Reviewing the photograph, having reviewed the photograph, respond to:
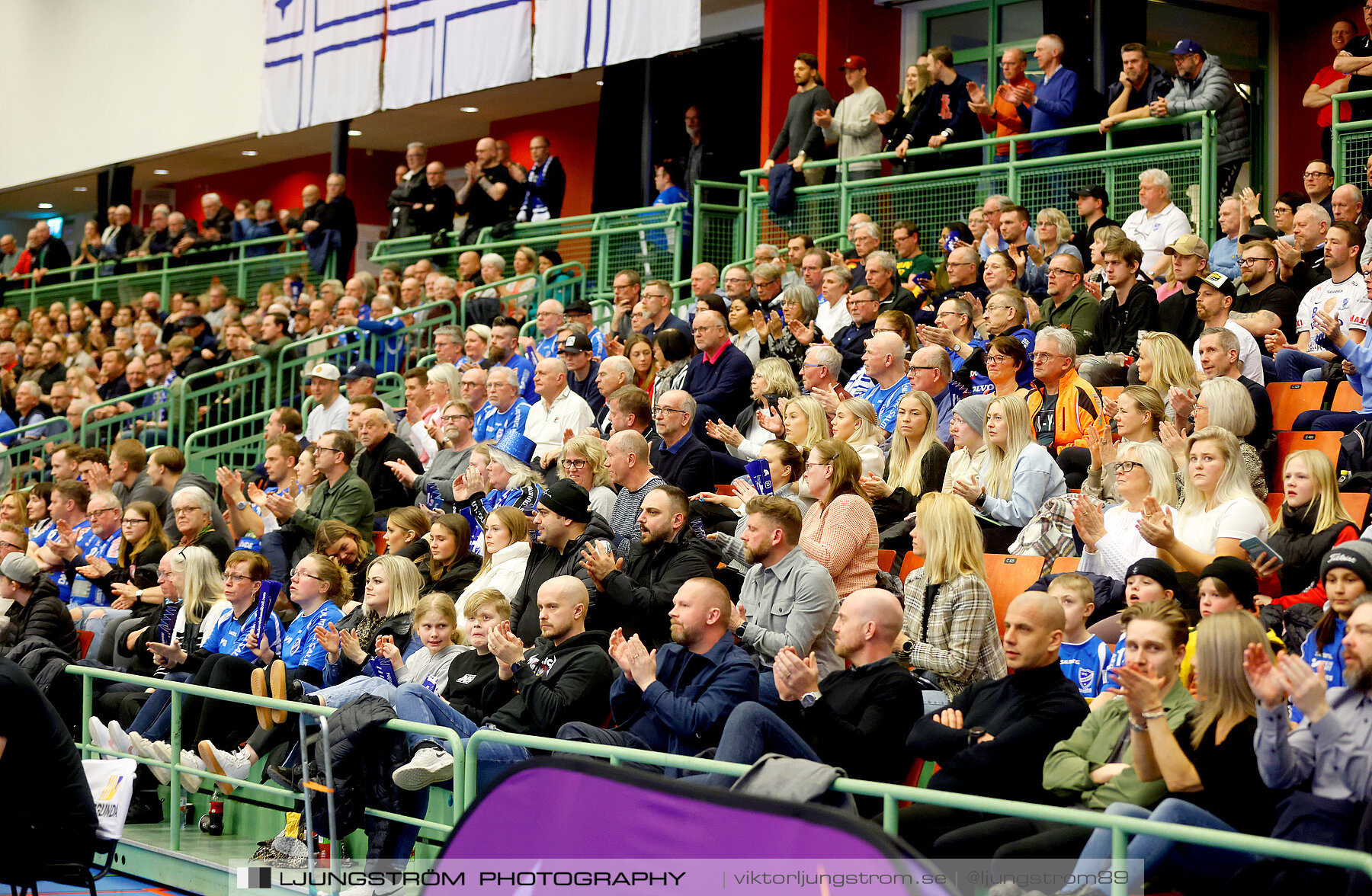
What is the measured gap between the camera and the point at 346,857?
6.21 meters

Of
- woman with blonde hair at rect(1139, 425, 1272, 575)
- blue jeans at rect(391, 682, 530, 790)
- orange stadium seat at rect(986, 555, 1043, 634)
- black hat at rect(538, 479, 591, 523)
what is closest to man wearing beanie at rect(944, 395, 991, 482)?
orange stadium seat at rect(986, 555, 1043, 634)

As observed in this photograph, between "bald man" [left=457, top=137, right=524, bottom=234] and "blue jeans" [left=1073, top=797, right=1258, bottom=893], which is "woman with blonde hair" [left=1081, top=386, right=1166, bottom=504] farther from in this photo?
"bald man" [left=457, top=137, right=524, bottom=234]

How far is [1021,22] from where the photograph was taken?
14234 millimetres

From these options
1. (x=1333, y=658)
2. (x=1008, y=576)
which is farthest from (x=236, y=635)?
(x=1333, y=658)

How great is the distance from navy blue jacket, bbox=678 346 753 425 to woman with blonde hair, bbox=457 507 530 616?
2.03 meters

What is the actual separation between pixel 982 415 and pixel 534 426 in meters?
3.31

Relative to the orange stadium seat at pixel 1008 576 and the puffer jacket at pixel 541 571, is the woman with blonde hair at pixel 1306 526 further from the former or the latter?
the puffer jacket at pixel 541 571

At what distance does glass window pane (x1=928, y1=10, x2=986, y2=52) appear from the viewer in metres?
14.5

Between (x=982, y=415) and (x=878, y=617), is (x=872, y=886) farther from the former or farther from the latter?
(x=982, y=415)

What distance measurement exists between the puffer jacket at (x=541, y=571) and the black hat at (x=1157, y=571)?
2454mm

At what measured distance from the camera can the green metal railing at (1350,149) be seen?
9.26 m

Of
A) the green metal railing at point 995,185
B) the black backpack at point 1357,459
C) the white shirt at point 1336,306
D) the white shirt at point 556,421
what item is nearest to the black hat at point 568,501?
the white shirt at point 556,421

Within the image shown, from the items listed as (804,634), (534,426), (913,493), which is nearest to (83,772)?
(804,634)

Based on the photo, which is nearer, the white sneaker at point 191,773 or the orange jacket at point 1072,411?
the white sneaker at point 191,773
